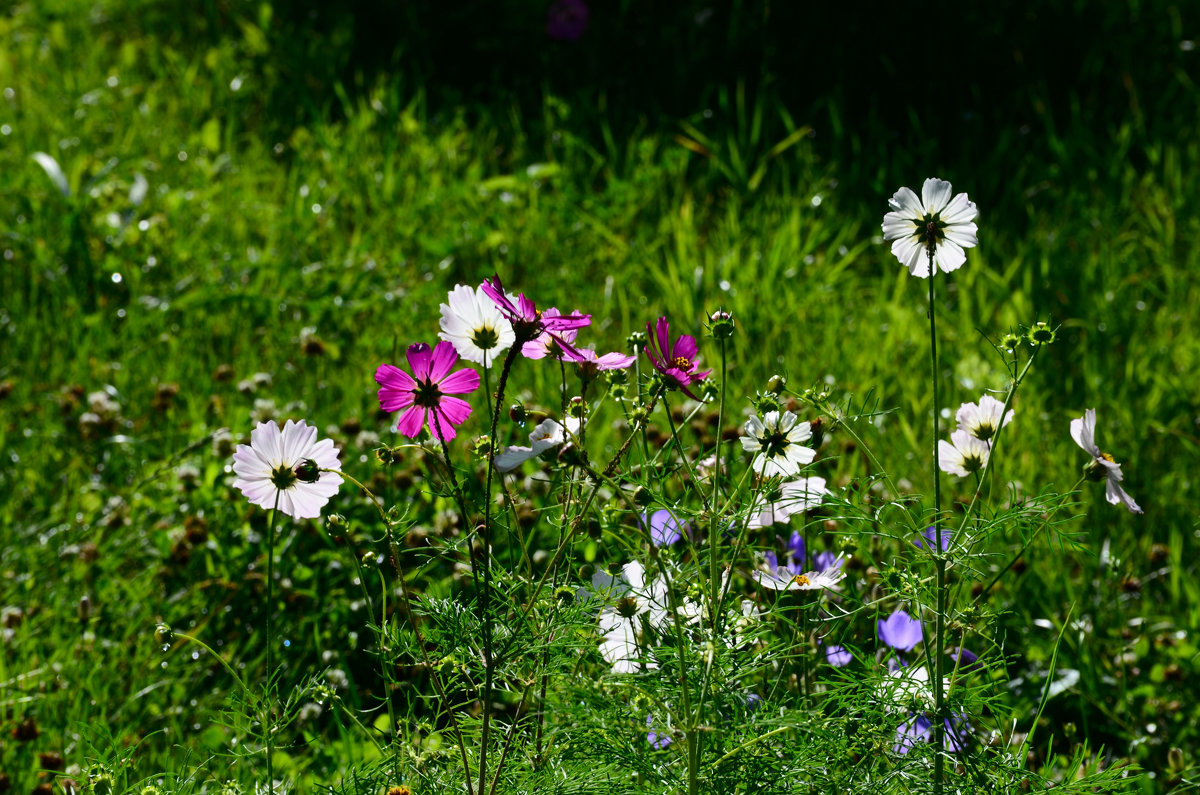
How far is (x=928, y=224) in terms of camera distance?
3.44 feet

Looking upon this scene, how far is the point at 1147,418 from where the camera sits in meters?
2.30

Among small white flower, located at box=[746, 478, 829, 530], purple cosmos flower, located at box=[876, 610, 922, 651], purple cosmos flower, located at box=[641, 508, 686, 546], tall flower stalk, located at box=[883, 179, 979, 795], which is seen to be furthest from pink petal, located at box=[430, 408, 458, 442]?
purple cosmos flower, located at box=[876, 610, 922, 651]

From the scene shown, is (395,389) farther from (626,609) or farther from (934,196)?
(934,196)

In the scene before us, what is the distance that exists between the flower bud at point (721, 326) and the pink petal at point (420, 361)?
0.87ft

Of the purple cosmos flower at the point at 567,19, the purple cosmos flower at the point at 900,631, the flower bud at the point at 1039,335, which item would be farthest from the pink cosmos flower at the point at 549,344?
the purple cosmos flower at the point at 567,19

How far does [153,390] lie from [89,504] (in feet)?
1.36

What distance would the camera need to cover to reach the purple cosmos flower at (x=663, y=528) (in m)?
1.08

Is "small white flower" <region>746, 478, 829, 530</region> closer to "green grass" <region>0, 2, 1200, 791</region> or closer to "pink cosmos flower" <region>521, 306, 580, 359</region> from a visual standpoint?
"pink cosmos flower" <region>521, 306, 580, 359</region>

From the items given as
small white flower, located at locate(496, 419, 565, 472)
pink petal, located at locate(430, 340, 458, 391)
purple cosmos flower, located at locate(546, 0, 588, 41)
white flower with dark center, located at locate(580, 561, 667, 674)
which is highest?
purple cosmos flower, located at locate(546, 0, 588, 41)

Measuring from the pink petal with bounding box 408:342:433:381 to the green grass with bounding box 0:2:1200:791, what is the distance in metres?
0.73

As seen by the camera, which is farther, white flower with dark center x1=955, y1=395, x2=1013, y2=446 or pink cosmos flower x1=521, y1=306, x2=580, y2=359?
white flower with dark center x1=955, y1=395, x2=1013, y2=446

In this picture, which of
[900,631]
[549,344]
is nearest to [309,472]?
[549,344]

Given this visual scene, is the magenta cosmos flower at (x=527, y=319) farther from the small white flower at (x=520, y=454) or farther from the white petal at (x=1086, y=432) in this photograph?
the white petal at (x=1086, y=432)

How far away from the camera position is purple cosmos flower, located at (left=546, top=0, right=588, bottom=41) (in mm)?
3719
